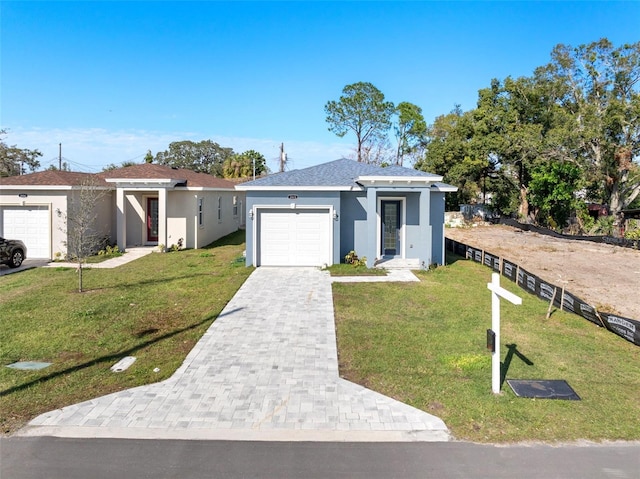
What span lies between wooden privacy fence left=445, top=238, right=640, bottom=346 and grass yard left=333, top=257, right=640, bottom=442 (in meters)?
0.21

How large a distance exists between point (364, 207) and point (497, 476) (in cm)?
1291

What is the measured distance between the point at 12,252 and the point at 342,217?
1240 centimetres

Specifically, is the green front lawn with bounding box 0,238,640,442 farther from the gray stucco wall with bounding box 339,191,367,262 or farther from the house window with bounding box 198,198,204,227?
the house window with bounding box 198,198,204,227

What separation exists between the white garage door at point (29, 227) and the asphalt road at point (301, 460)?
15.5 m

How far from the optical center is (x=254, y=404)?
6070 millimetres

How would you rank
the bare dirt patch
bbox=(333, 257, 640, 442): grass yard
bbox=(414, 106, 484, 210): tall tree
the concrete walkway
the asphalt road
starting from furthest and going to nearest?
bbox=(414, 106, 484, 210): tall tree → the bare dirt patch → bbox=(333, 257, 640, 442): grass yard → the concrete walkway → the asphalt road

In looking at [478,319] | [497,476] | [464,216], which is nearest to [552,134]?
[464,216]

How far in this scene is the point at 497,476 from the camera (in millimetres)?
4496

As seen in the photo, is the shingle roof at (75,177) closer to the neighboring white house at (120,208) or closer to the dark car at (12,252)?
the neighboring white house at (120,208)

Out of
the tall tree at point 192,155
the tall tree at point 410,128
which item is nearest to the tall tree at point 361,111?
the tall tree at point 410,128

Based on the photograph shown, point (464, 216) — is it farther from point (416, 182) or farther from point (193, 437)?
point (193, 437)

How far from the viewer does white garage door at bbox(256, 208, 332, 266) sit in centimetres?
1662

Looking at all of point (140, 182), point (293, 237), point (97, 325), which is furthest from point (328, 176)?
point (97, 325)

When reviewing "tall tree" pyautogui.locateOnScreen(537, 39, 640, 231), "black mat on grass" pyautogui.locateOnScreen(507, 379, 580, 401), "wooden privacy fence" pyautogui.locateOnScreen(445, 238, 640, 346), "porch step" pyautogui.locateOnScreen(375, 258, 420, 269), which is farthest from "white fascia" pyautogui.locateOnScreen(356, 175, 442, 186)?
"tall tree" pyautogui.locateOnScreen(537, 39, 640, 231)
